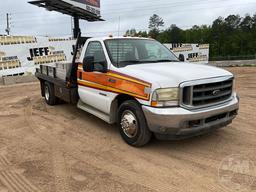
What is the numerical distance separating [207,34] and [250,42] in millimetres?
12931

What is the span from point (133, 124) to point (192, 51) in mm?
Answer: 21610

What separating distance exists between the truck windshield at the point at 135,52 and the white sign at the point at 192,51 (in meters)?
17.9

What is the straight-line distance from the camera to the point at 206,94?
4.89m

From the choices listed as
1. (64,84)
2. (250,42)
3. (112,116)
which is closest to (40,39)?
(64,84)

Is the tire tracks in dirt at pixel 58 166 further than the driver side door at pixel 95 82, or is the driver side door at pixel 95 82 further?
the driver side door at pixel 95 82

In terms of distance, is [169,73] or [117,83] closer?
[169,73]

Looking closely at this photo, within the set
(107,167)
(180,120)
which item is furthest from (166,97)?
(107,167)

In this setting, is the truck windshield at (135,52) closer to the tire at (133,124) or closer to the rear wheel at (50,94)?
the tire at (133,124)

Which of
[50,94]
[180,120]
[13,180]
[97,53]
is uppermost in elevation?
[97,53]

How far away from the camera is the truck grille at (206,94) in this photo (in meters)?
4.70

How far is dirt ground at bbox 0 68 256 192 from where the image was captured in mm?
4012

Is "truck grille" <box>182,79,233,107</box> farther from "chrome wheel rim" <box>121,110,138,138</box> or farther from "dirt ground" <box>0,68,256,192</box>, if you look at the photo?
"chrome wheel rim" <box>121,110,138,138</box>

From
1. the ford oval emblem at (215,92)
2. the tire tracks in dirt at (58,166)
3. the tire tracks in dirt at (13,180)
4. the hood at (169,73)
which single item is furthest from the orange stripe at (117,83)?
the tire tracks in dirt at (13,180)

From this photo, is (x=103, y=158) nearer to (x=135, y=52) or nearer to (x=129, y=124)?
(x=129, y=124)
